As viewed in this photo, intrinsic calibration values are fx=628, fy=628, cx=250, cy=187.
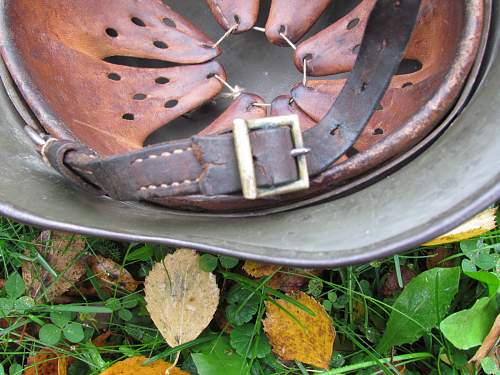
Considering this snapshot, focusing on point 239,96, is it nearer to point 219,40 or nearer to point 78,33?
point 219,40

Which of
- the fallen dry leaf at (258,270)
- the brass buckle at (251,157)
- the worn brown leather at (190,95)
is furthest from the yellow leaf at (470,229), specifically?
the brass buckle at (251,157)

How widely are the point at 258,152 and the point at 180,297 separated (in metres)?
0.60

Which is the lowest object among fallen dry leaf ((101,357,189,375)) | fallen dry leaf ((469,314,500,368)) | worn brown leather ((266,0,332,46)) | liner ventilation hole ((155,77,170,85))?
fallen dry leaf ((101,357,189,375))

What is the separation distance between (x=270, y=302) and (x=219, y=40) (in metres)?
0.77

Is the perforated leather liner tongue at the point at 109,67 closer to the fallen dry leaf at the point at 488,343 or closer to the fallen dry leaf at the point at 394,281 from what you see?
the fallen dry leaf at the point at 394,281

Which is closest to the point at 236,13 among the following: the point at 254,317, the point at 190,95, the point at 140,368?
the point at 190,95

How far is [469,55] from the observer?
125 centimetres

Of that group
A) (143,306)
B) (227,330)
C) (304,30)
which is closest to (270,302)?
(227,330)

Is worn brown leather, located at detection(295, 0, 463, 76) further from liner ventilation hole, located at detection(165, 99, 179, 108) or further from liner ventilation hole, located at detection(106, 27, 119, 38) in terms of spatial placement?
liner ventilation hole, located at detection(106, 27, 119, 38)

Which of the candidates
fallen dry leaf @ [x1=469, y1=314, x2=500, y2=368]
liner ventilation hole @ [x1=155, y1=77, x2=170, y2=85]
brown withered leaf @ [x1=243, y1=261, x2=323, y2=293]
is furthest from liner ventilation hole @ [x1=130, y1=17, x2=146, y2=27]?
fallen dry leaf @ [x1=469, y1=314, x2=500, y2=368]

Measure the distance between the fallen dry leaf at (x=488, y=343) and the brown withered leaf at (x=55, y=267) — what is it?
104 cm

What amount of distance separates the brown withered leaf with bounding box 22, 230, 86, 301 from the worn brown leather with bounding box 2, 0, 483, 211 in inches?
14.0

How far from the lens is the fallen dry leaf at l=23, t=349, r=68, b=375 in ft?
5.25

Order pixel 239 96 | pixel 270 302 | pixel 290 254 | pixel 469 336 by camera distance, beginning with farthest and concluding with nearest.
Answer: pixel 239 96, pixel 270 302, pixel 469 336, pixel 290 254
